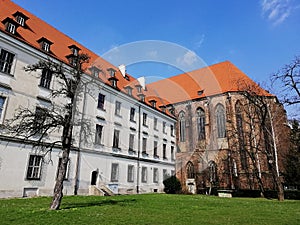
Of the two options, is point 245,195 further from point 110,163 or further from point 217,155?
point 110,163

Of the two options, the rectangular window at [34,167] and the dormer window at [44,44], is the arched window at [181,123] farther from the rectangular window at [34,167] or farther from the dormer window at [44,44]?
the dormer window at [44,44]

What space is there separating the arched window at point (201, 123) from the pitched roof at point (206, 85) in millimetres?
2557

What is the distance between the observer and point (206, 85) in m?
34.2

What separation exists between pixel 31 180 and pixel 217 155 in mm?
21519

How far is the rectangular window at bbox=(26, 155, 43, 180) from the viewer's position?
47.4 ft

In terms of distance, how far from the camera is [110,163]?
20922 millimetres

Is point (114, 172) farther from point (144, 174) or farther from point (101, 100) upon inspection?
point (101, 100)

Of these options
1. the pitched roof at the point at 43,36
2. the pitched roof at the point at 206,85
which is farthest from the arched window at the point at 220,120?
the pitched roof at the point at 43,36

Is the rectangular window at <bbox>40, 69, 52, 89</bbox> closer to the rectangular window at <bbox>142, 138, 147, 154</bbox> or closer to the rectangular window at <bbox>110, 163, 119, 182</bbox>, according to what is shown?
the rectangular window at <bbox>110, 163, 119, 182</bbox>

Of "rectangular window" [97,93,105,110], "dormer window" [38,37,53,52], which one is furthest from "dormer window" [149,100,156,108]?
"dormer window" [38,37,53,52]

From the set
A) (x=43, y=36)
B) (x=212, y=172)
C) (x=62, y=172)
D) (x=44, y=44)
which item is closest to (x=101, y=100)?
(x=44, y=44)

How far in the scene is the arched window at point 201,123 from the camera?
102ft

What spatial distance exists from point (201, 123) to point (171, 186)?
9.86 m

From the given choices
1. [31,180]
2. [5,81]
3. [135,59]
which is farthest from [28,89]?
[135,59]
